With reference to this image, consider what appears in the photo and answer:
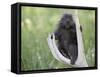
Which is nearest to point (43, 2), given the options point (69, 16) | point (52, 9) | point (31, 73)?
point (52, 9)

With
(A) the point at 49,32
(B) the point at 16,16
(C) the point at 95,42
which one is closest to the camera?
(B) the point at 16,16

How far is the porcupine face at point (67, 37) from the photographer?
7.18 feet

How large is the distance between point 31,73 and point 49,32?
0.34 m

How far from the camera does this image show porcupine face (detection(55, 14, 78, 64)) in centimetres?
219

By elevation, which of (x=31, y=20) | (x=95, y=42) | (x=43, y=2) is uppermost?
(x=43, y=2)

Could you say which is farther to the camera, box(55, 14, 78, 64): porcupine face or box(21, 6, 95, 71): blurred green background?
box(55, 14, 78, 64): porcupine face

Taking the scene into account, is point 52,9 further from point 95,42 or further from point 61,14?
point 95,42

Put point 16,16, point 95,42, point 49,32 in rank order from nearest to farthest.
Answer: point 16,16 < point 49,32 < point 95,42

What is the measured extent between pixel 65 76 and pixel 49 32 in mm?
392

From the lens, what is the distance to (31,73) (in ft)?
6.88

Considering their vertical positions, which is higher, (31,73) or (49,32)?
(49,32)

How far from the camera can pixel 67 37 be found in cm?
221

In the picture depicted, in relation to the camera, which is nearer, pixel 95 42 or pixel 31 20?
pixel 31 20

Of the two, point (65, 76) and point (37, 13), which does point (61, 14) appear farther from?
point (65, 76)
